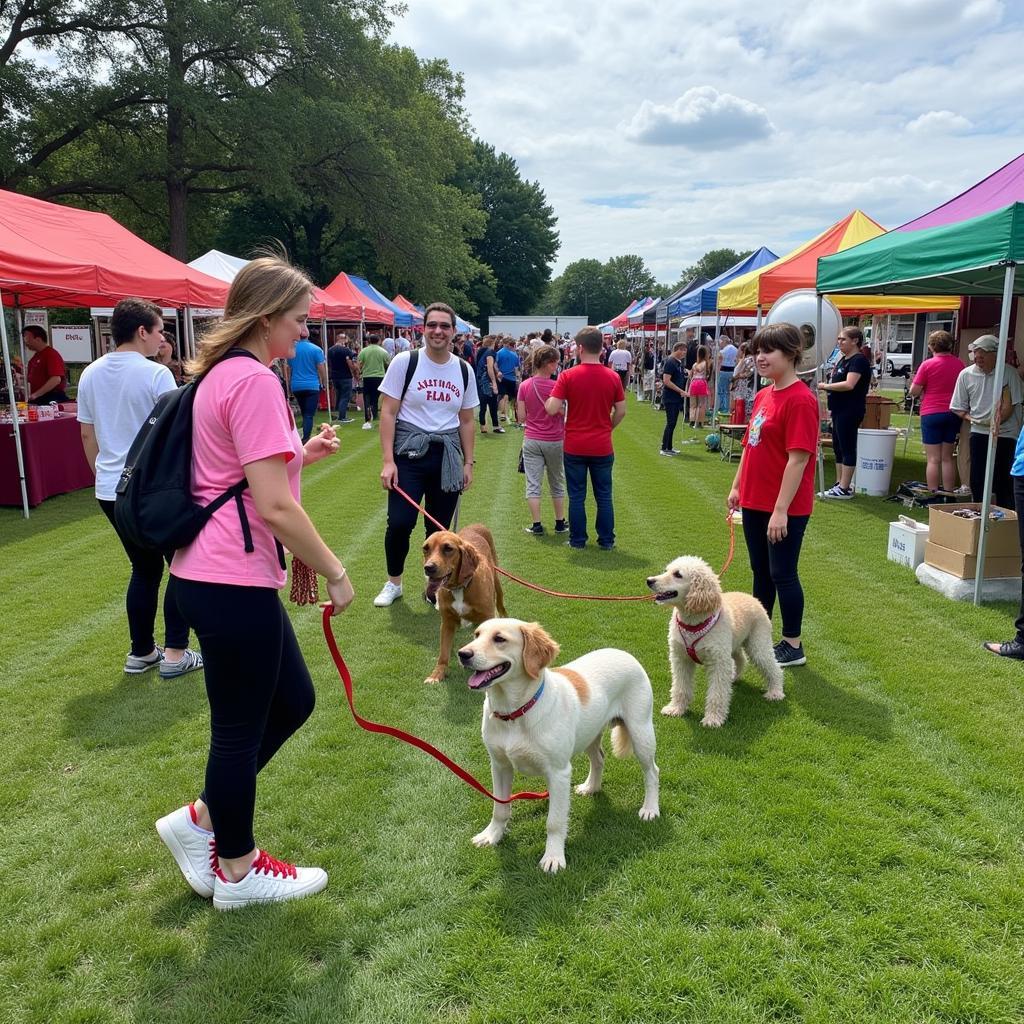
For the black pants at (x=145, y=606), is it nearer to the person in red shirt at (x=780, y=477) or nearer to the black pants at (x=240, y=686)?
the black pants at (x=240, y=686)

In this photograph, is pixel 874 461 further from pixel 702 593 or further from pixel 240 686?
pixel 240 686

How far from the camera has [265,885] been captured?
8.84ft

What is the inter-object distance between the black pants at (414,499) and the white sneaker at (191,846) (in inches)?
119

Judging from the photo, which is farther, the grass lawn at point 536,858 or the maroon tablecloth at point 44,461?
the maroon tablecloth at point 44,461

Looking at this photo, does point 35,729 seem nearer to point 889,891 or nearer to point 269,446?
point 269,446

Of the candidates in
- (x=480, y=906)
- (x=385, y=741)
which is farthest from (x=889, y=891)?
(x=385, y=741)

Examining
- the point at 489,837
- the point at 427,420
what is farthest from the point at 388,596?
the point at 489,837

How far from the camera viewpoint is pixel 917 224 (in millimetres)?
8227

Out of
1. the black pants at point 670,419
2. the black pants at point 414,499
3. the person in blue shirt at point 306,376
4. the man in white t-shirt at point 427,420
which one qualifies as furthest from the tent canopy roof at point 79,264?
the black pants at point 670,419

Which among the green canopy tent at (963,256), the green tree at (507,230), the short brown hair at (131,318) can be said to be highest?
the green tree at (507,230)

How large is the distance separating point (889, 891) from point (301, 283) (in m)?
3.07

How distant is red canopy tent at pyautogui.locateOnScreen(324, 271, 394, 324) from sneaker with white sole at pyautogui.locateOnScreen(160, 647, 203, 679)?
17.3m

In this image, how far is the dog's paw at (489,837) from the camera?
310 centimetres

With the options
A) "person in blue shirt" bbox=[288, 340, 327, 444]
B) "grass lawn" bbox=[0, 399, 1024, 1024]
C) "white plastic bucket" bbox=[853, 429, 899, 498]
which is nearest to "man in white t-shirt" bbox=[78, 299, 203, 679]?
"grass lawn" bbox=[0, 399, 1024, 1024]
